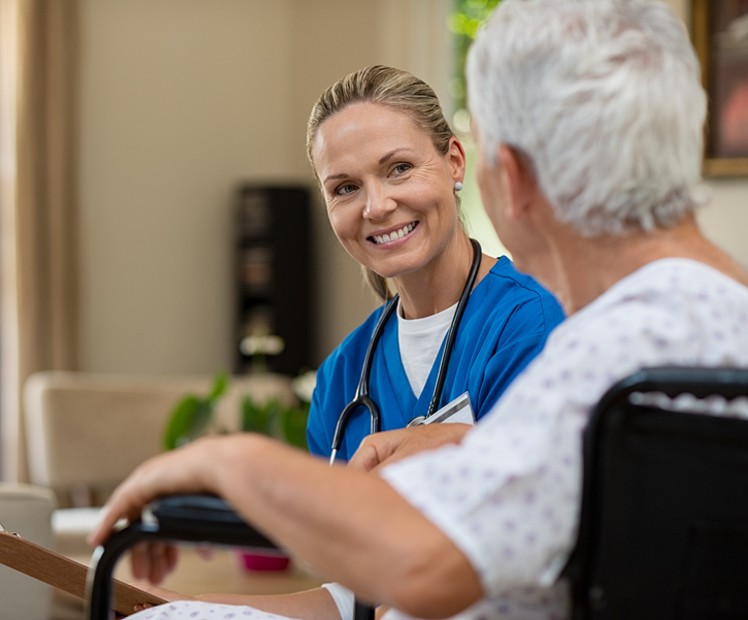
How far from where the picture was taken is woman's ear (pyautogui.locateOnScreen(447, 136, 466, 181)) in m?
1.96

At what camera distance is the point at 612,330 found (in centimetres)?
92

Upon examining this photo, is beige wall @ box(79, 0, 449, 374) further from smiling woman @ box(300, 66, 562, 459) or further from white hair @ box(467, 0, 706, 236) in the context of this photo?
white hair @ box(467, 0, 706, 236)

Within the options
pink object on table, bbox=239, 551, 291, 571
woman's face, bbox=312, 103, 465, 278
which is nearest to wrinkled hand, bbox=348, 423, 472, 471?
woman's face, bbox=312, 103, 465, 278

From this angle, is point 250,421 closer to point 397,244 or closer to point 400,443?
point 397,244

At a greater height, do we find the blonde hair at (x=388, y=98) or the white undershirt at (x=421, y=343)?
the blonde hair at (x=388, y=98)

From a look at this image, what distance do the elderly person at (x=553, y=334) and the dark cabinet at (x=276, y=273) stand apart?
5.54 m

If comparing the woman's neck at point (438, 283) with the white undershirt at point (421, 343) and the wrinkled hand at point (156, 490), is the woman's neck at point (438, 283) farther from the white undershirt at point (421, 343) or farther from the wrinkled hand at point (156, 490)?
the wrinkled hand at point (156, 490)

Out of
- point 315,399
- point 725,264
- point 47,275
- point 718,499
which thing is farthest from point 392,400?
point 47,275

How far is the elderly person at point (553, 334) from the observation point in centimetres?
86

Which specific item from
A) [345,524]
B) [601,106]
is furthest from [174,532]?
[601,106]

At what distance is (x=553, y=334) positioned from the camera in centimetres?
100

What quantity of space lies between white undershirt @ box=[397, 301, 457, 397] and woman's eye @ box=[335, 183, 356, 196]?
0.23 meters

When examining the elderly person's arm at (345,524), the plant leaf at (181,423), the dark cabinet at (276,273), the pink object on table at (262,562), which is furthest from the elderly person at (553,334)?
the dark cabinet at (276,273)

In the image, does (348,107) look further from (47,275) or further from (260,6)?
(260,6)
